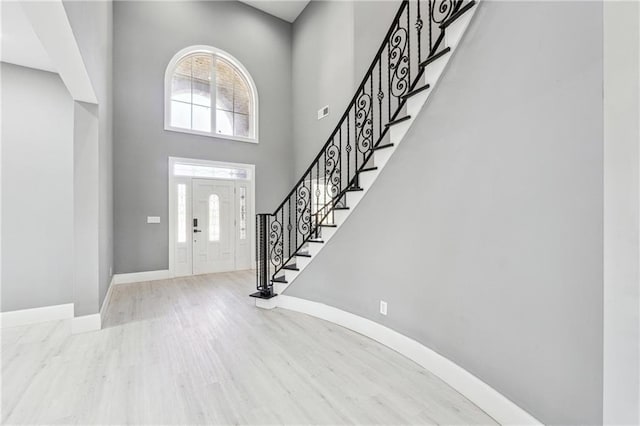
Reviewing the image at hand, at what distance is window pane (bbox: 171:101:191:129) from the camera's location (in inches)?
230

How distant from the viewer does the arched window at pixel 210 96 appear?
19.2ft

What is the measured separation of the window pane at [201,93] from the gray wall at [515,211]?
506cm

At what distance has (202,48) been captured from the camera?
608 centimetres

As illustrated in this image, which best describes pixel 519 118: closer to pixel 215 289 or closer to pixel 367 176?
pixel 367 176

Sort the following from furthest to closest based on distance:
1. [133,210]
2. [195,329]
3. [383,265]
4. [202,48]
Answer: [202,48]
[133,210]
[195,329]
[383,265]

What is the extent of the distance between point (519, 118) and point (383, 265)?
1611mm

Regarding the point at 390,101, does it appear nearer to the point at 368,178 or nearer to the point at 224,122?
the point at 368,178

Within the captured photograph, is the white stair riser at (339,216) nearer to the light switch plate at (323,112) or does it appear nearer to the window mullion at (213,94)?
the light switch plate at (323,112)

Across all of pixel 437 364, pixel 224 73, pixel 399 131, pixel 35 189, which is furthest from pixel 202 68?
pixel 437 364

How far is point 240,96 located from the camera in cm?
666

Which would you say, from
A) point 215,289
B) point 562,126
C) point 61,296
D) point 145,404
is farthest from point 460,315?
point 61,296

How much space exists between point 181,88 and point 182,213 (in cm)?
253

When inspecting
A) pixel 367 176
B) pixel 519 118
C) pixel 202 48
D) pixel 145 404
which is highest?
pixel 202 48

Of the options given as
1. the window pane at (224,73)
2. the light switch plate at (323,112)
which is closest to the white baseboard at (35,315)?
the window pane at (224,73)
